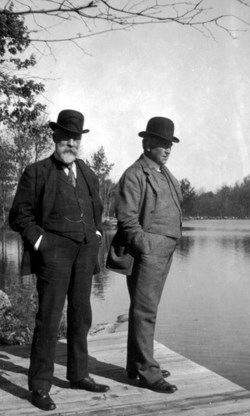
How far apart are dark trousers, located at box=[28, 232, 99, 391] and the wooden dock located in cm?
22

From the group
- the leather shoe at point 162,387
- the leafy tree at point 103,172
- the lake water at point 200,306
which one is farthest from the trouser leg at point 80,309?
the leafy tree at point 103,172

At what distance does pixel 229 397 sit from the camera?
3660mm

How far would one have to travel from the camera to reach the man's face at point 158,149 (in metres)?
4.02

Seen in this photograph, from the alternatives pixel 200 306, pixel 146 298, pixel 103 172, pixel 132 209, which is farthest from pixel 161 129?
pixel 103 172

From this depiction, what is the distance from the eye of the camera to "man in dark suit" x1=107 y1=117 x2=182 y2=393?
3.85 meters

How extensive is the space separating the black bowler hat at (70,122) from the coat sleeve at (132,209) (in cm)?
49

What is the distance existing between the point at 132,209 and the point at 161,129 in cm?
64

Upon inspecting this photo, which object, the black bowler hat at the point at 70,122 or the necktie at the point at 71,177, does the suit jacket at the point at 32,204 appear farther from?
the black bowler hat at the point at 70,122

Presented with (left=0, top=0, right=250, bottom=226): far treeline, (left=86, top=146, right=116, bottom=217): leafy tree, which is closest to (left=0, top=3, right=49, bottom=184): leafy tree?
(left=0, top=0, right=250, bottom=226): far treeline

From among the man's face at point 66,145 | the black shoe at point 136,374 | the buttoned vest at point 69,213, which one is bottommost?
the black shoe at point 136,374

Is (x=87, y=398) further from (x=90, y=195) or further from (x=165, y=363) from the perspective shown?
(x=90, y=195)

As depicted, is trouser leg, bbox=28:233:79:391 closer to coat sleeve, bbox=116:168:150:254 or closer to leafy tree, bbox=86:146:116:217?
coat sleeve, bbox=116:168:150:254

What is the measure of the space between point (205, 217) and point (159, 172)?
102331 millimetres

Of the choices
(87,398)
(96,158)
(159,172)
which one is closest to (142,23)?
(159,172)
